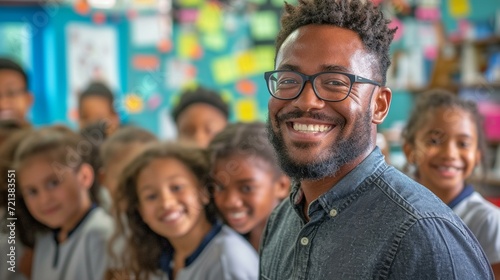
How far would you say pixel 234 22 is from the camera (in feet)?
16.7

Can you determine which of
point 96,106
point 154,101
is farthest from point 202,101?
point 154,101

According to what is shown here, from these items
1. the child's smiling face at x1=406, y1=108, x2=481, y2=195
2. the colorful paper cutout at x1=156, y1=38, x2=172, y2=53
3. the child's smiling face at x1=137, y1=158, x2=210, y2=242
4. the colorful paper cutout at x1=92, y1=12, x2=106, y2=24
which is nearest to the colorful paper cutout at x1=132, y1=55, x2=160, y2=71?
the colorful paper cutout at x1=156, y1=38, x2=172, y2=53

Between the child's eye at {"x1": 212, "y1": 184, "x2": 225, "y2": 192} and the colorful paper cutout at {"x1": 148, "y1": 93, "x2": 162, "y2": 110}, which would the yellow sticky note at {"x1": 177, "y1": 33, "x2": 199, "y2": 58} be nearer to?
the colorful paper cutout at {"x1": 148, "y1": 93, "x2": 162, "y2": 110}

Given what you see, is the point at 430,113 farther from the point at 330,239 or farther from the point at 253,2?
the point at 253,2

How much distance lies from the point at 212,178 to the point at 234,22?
345 centimetres

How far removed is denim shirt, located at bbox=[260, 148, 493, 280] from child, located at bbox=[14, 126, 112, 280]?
1.10 metres

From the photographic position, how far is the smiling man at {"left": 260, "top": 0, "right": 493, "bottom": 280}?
833 mm

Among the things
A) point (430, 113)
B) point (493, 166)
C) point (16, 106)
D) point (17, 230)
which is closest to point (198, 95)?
point (16, 106)

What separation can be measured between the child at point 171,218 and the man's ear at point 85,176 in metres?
0.21

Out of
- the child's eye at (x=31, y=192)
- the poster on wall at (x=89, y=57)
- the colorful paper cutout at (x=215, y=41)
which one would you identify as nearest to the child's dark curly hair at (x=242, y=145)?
the child's eye at (x=31, y=192)

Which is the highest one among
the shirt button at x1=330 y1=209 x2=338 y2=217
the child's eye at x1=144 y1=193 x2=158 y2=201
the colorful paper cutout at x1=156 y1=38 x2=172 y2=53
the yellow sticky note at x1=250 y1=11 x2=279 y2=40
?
the yellow sticky note at x1=250 y1=11 x2=279 y2=40

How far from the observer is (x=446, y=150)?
5.45 feet

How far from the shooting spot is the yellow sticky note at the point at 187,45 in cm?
507

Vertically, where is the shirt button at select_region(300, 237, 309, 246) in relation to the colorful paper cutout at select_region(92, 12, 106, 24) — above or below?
below
